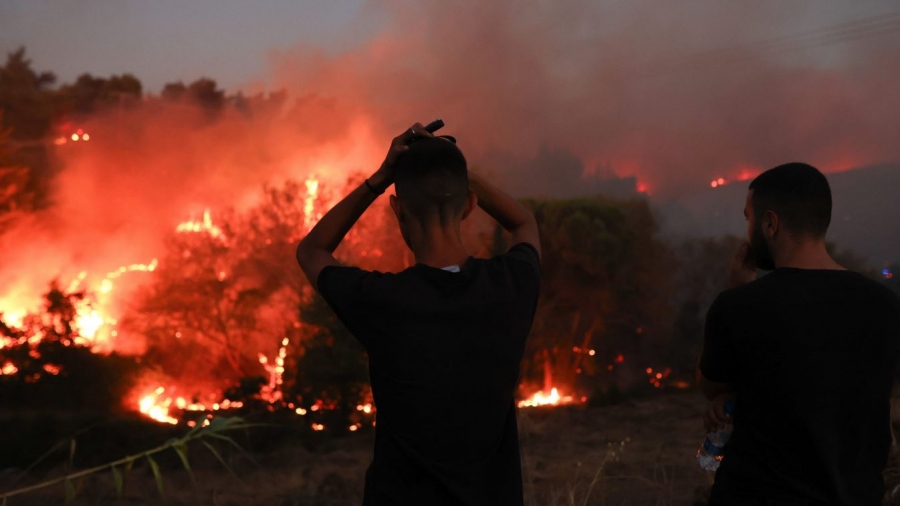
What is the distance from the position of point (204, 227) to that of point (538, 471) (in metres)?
27.7

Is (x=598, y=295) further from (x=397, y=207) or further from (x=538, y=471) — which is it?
(x=397, y=207)

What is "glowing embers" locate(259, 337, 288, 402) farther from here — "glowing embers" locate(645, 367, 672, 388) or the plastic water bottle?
the plastic water bottle

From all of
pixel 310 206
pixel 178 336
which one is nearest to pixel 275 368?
pixel 178 336

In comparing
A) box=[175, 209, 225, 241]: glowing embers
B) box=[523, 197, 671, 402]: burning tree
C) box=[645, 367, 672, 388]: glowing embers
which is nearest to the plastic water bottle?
box=[645, 367, 672, 388]: glowing embers

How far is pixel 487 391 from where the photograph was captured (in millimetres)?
2137

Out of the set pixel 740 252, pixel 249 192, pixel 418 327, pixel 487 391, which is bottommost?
pixel 487 391

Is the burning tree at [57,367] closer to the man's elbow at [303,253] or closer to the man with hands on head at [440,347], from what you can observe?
the man's elbow at [303,253]

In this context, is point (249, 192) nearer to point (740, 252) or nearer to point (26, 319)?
point (26, 319)

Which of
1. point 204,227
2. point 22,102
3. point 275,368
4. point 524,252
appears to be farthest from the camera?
point 22,102

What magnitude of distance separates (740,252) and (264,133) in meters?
42.2

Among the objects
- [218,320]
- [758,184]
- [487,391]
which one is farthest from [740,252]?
[218,320]

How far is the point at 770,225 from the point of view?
8.36 ft

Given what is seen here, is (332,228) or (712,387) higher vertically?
(332,228)

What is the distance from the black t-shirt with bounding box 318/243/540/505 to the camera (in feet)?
6.92
